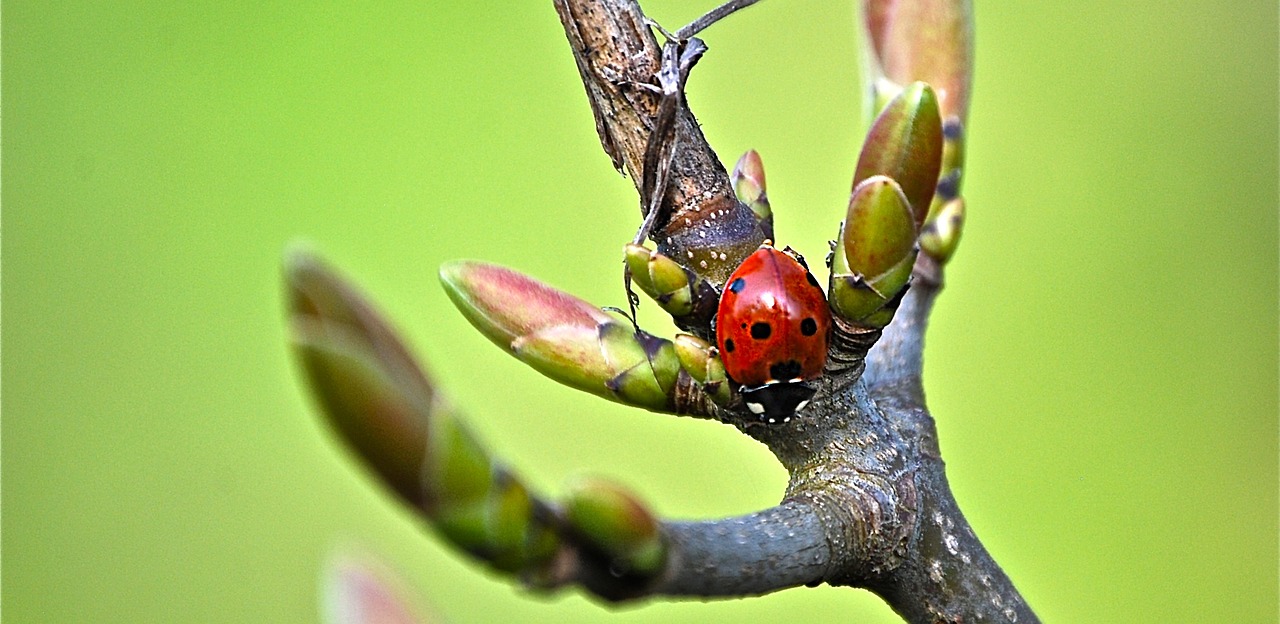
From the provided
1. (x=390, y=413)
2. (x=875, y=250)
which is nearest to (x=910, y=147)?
(x=875, y=250)

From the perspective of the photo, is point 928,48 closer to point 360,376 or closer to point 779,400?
point 779,400

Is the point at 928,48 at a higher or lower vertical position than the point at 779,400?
higher

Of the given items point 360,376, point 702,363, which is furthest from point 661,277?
point 360,376

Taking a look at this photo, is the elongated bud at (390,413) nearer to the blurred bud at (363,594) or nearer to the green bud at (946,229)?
the blurred bud at (363,594)

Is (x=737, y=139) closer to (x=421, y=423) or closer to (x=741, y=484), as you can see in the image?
(x=741, y=484)

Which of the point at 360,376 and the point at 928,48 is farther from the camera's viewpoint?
the point at 928,48

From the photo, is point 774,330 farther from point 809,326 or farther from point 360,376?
point 360,376

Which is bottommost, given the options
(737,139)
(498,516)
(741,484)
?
(498,516)

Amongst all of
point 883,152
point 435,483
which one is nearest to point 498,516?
point 435,483
